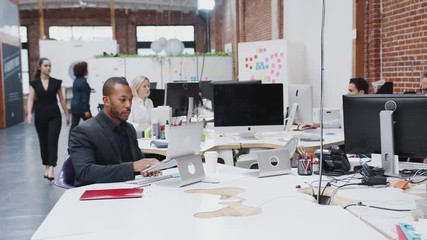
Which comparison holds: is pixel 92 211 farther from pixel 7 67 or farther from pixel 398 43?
pixel 7 67

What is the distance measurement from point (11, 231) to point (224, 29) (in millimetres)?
13837

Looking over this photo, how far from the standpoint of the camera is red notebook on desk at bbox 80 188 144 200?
2654mm

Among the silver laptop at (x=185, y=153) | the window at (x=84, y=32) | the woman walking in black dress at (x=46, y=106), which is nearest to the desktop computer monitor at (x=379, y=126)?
the silver laptop at (x=185, y=153)

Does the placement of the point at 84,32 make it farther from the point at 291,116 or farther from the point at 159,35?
the point at 291,116

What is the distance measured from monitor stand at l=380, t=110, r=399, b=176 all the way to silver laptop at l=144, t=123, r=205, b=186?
108cm

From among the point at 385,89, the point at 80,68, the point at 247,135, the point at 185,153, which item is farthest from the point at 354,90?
the point at 80,68

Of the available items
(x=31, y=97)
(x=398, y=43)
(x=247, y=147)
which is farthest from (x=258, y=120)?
(x=31, y=97)

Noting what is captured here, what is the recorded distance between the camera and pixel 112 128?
3219 mm

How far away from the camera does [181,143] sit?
117 inches

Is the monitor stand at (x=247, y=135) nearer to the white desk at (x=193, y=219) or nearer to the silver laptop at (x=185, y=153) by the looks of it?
the silver laptop at (x=185, y=153)

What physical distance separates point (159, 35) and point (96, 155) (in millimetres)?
17351

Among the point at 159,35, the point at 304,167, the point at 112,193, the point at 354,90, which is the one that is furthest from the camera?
the point at 159,35

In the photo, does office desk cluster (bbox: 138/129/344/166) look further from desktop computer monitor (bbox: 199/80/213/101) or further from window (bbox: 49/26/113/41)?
window (bbox: 49/26/113/41)

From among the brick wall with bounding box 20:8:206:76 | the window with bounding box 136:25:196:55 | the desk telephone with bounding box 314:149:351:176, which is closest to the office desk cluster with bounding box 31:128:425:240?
the desk telephone with bounding box 314:149:351:176
